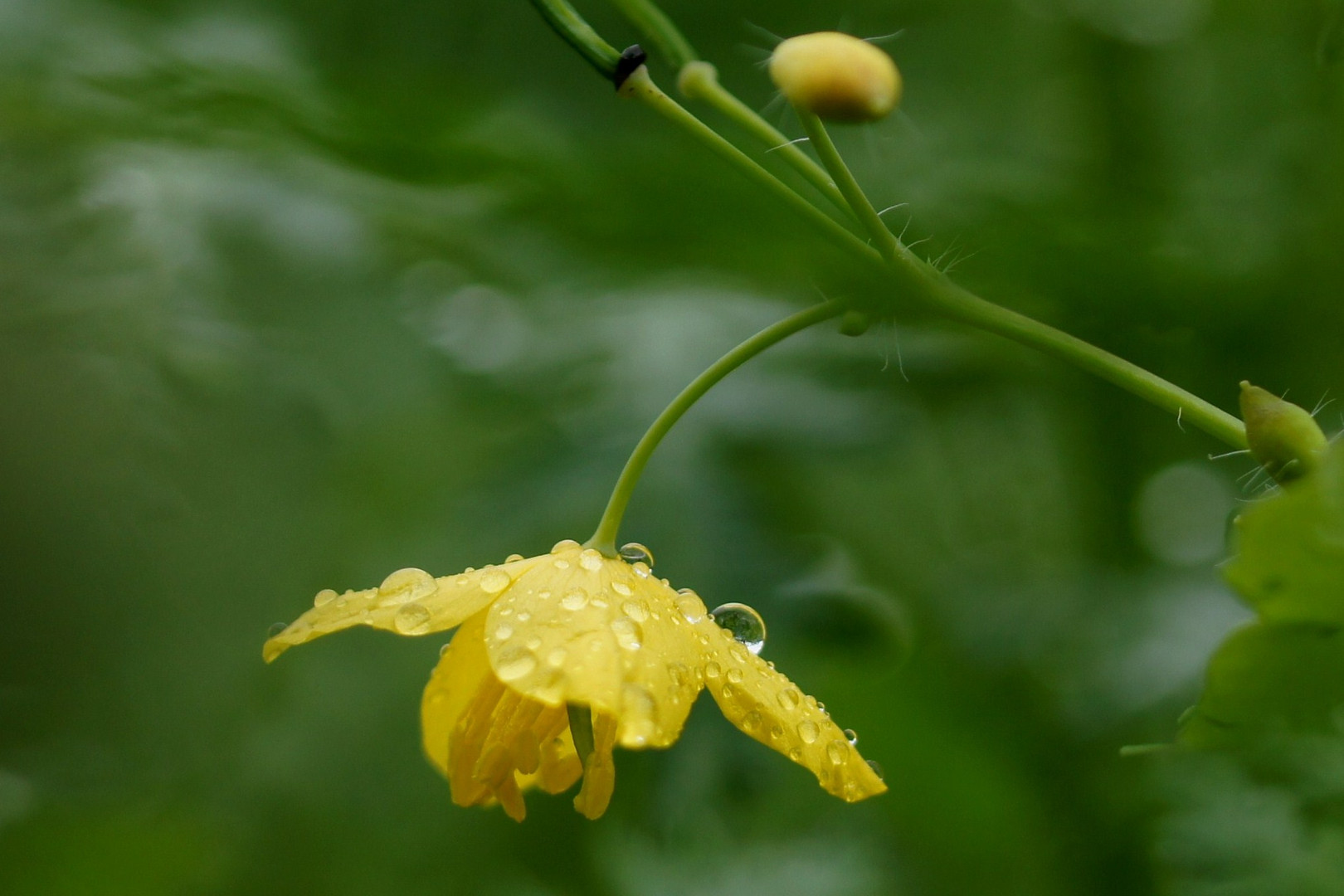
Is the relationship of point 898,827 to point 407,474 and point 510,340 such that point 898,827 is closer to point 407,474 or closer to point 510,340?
point 510,340

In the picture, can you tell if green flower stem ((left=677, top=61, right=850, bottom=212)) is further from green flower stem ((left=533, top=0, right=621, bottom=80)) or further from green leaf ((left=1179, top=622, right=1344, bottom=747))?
green leaf ((left=1179, top=622, right=1344, bottom=747))

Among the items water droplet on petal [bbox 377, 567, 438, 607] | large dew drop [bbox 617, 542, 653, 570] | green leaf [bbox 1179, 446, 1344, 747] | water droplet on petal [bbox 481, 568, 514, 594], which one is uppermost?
green leaf [bbox 1179, 446, 1344, 747]

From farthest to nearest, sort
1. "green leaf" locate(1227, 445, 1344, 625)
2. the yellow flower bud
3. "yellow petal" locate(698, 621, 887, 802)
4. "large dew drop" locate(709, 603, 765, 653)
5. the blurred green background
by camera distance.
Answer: the blurred green background, "large dew drop" locate(709, 603, 765, 653), "yellow petal" locate(698, 621, 887, 802), the yellow flower bud, "green leaf" locate(1227, 445, 1344, 625)

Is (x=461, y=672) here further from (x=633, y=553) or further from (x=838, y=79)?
(x=838, y=79)

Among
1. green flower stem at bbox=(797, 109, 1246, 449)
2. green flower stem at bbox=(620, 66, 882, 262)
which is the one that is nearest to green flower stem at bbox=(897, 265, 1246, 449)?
green flower stem at bbox=(797, 109, 1246, 449)

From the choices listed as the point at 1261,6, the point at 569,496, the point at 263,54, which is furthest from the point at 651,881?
the point at 1261,6

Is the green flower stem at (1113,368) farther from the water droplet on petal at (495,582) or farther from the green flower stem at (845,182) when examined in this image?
the water droplet on petal at (495,582)

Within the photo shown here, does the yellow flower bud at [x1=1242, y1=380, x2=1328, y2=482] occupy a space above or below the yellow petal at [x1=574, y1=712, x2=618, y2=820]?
above
